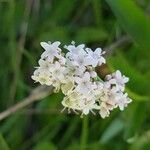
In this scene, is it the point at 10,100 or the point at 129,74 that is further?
the point at 10,100

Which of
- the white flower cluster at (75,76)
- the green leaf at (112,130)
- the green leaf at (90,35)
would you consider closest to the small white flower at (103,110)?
the white flower cluster at (75,76)

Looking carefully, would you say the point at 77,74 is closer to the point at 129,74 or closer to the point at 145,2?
the point at 129,74

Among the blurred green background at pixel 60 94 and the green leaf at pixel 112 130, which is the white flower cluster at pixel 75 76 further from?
the green leaf at pixel 112 130

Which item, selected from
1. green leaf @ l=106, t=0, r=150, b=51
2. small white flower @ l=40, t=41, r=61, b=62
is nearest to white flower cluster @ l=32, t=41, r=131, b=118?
small white flower @ l=40, t=41, r=61, b=62

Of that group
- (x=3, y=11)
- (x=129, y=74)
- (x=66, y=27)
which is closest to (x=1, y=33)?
(x=3, y=11)

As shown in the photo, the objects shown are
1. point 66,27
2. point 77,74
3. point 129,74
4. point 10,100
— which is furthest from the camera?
point 66,27

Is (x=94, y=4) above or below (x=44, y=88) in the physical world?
above

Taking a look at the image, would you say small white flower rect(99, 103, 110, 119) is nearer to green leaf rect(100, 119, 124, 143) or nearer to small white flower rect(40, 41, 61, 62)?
small white flower rect(40, 41, 61, 62)

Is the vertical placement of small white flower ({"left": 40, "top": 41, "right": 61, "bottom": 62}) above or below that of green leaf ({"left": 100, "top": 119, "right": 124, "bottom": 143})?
below
